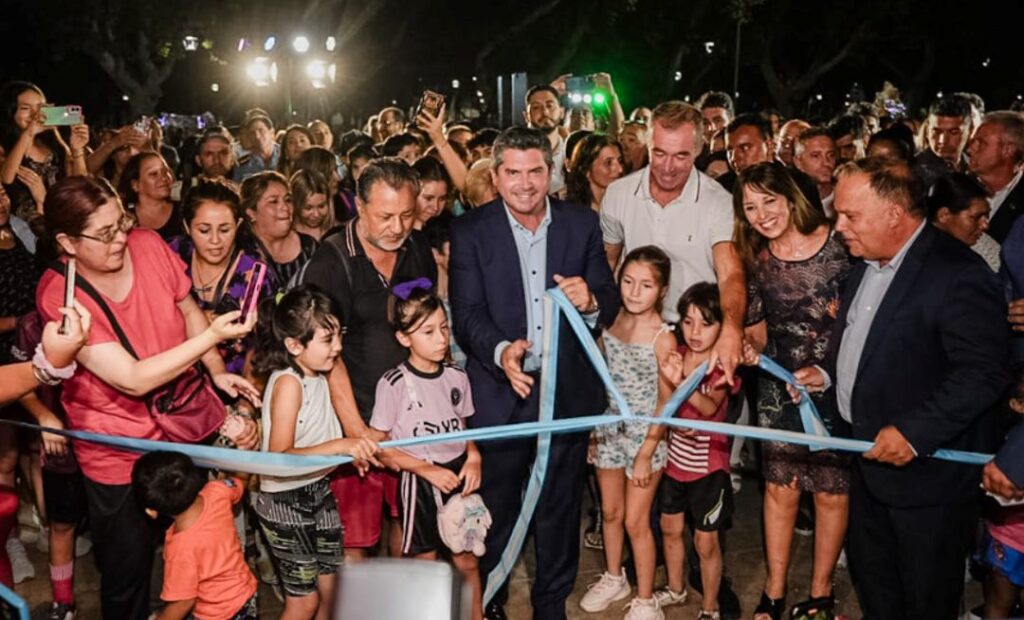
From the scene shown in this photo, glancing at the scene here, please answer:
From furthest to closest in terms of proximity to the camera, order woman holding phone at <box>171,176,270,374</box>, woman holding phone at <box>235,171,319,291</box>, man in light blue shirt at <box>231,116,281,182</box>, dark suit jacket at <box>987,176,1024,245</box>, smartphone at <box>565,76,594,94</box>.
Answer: smartphone at <box>565,76,594,94</box> → man in light blue shirt at <box>231,116,281,182</box> → dark suit jacket at <box>987,176,1024,245</box> → woman holding phone at <box>235,171,319,291</box> → woman holding phone at <box>171,176,270,374</box>

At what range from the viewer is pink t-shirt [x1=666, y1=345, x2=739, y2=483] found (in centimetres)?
428

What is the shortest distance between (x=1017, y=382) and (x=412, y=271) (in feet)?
9.64

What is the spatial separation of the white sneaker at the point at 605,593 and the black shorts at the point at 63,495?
8.48 ft

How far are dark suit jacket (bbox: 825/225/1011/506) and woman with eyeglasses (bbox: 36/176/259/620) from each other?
2495 mm

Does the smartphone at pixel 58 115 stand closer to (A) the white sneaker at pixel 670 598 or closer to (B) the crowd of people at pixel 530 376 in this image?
(B) the crowd of people at pixel 530 376

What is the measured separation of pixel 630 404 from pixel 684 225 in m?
1.05

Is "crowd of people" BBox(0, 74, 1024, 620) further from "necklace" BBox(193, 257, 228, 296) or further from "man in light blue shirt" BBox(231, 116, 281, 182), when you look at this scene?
"man in light blue shirt" BBox(231, 116, 281, 182)

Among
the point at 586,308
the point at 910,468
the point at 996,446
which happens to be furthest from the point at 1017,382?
the point at 586,308

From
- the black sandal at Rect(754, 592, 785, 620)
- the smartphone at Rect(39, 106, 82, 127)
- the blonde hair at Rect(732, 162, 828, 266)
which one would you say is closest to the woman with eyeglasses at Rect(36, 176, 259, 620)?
the blonde hair at Rect(732, 162, 828, 266)

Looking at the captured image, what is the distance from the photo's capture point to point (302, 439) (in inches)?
151

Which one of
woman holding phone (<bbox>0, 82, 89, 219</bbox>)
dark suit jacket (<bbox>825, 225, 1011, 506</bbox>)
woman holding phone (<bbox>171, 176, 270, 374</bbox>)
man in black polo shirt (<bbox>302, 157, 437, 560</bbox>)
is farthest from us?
woman holding phone (<bbox>0, 82, 89, 219</bbox>)

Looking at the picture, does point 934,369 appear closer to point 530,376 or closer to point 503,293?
point 530,376

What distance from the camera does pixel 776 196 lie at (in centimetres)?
406

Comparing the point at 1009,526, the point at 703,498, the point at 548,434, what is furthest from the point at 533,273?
the point at 1009,526
